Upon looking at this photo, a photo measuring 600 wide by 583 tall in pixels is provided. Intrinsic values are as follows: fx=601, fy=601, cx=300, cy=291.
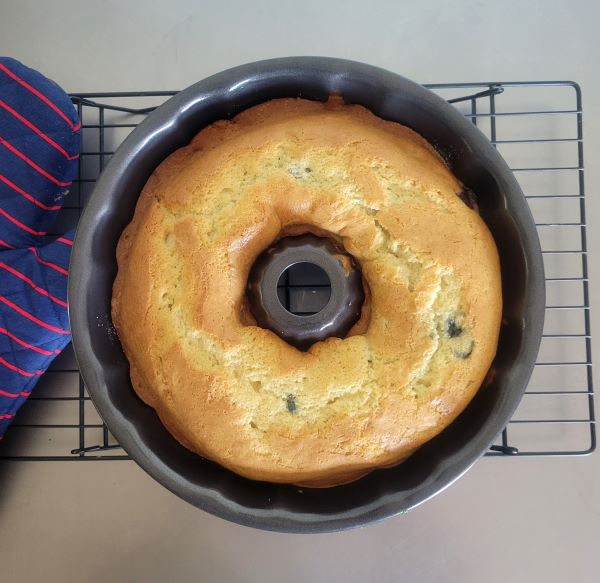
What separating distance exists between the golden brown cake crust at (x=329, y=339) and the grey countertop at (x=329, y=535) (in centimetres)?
42

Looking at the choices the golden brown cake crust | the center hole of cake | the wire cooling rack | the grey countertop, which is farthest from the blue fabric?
the center hole of cake

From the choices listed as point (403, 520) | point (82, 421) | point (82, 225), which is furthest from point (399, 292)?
point (82, 421)

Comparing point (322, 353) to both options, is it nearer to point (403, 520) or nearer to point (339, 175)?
point (339, 175)

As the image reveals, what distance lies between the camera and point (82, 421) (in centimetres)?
119

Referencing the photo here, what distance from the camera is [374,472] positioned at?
2.96ft

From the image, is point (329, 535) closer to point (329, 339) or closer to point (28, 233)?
point (329, 339)

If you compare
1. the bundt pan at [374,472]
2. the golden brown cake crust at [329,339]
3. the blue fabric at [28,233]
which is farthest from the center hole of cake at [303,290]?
the blue fabric at [28,233]

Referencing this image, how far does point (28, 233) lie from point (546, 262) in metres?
1.03

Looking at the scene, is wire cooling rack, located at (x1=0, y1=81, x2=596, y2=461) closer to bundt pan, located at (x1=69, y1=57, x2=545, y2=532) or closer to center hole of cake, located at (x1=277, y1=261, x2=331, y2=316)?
bundt pan, located at (x1=69, y1=57, x2=545, y2=532)

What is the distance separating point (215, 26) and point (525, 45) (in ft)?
2.15

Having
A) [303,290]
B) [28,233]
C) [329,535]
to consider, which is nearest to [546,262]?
[303,290]

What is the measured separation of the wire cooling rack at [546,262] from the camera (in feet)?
3.97

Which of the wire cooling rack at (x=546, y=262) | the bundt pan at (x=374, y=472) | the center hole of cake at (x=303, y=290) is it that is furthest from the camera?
the wire cooling rack at (x=546, y=262)

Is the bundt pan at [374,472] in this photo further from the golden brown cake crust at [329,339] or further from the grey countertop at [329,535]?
the grey countertop at [329,535]
